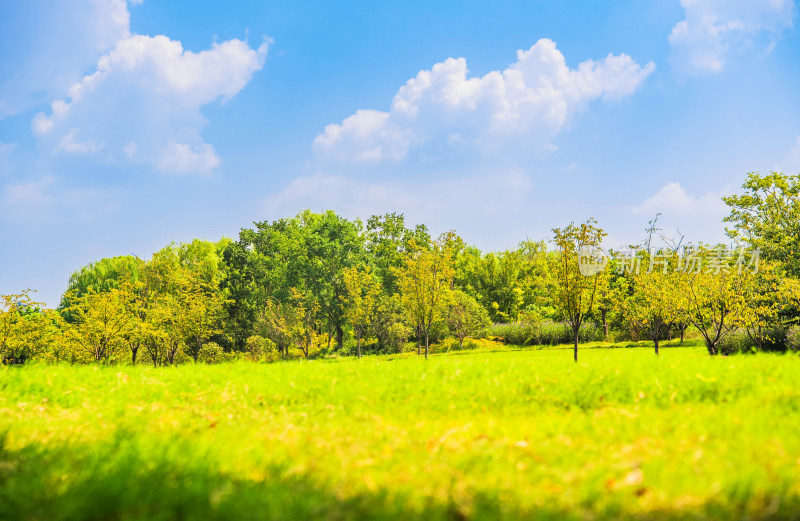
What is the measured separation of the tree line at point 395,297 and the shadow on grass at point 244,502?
1081 cm

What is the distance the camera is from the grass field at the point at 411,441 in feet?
10.5

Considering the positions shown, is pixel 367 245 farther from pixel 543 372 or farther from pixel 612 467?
pixel 612 467

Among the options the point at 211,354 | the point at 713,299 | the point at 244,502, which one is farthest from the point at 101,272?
the point at 244,502

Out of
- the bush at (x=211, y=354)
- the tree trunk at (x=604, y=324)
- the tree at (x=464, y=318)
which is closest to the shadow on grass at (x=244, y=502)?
the bush at (x=211, y=354)

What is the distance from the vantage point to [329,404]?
22.9 ft

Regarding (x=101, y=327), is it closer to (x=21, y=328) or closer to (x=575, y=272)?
(x=21, y=328)

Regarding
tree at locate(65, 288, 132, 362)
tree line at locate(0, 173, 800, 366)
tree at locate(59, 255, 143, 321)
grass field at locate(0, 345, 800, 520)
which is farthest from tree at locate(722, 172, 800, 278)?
tree at locate(59, 255, 143, 321)

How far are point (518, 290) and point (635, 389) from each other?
137 feet

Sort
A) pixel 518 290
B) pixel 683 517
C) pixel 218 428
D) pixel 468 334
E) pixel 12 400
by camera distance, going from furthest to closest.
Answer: pixel 518 290 < pixel 468 334 < pixel 12 400 < pixel 218 428 < pixel 683 517

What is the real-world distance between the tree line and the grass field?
750 centimetres

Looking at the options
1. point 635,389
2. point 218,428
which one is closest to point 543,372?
point 635,389

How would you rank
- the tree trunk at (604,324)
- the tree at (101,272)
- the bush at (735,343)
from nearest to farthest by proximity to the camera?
the bush at (735,343), the tree trunk at (604,324), the tree at (101,272)

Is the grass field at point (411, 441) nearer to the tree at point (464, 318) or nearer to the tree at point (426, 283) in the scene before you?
the tree at point (426, 283)

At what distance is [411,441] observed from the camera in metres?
4.94
